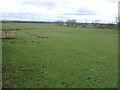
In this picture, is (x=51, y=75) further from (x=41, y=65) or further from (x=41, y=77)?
(x=41, y=65)

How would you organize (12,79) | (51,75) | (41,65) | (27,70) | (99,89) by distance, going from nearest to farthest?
1. (99,89)
2. (12,79)
3. (51,75)
4. (27,70)
5. (41,65)

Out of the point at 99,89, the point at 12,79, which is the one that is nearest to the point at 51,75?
the point at 12,79

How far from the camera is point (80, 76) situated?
852 cm

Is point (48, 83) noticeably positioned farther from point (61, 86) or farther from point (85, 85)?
point (85, 85)

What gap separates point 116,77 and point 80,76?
1647mm

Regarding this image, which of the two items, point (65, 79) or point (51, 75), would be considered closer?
point (65, 79)

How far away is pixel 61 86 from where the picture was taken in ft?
23.4

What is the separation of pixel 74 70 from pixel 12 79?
3.29m

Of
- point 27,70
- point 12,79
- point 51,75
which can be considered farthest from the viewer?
point 27,70

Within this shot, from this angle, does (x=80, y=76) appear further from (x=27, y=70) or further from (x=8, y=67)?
(x=8, y=67)

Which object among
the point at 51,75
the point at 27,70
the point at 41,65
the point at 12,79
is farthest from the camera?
the point at 41,65

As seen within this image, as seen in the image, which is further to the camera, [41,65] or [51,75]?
[41,65]

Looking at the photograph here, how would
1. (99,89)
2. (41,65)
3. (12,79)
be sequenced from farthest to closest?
(41,65) → (12,79) → (99,89)

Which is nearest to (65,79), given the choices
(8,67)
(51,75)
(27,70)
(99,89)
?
(51,75)
